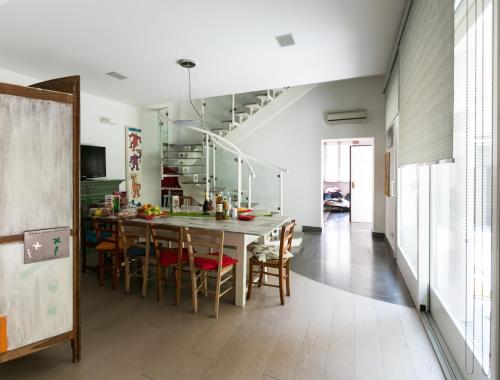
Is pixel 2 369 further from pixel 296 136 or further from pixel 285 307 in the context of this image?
pixel 296 136

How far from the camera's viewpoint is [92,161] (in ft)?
16.2

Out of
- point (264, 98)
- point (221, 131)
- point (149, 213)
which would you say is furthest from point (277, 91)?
point (149, 213)

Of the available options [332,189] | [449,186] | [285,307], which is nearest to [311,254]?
[285,307]

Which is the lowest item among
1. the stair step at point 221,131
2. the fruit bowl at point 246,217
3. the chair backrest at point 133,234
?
the chair backrest at point 133,234

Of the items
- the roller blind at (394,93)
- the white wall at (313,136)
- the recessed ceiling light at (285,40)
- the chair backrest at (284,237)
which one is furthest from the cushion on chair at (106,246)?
the white wall at (313,136)

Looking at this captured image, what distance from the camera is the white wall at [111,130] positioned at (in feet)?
17.1

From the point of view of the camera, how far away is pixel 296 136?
6754mm

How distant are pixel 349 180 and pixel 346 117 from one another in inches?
123

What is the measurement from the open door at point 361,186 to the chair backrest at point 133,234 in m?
6.29

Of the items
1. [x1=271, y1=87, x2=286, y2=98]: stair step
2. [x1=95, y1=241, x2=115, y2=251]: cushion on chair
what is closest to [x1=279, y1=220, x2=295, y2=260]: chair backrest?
[x1=95, y1=241, x2=115, y2=251]: cushion on chair

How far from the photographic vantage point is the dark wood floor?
11.0 feet

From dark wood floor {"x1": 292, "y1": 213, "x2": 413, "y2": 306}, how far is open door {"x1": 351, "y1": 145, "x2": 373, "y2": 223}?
1.58 meters

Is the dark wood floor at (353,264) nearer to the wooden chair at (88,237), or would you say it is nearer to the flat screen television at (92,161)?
the wooden chair at (88,237)

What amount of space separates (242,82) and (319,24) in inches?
80.8
